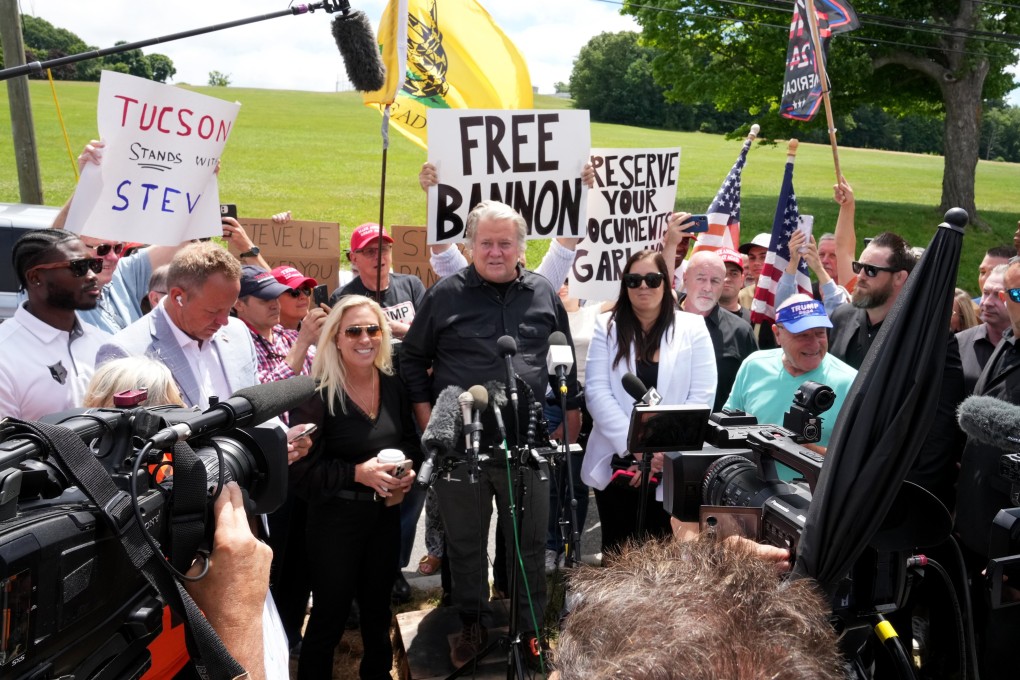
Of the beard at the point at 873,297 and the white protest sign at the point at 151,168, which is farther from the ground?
the white protest sign at the point at 151,168

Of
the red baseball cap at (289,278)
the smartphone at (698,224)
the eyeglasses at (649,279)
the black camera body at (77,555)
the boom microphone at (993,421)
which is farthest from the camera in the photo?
the smartphone at (698,224)

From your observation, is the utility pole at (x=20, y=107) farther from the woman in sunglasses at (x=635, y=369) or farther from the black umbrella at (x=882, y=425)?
the black umbrella at (x=882, y=425)

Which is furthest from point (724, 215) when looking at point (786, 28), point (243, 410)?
point (786, 28)

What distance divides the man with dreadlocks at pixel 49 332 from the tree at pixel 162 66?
92.7 metres

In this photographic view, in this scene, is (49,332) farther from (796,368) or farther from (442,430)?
(796,368)

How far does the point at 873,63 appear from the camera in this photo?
73.3 feet

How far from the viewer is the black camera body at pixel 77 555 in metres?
1.30

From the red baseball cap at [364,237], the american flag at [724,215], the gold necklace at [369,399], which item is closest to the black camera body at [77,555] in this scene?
the gold necklace at [369,399]

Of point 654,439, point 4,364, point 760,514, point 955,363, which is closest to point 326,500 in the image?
point 4,364

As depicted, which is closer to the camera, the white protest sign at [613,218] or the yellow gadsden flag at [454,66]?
the white protest sign at [613,218]

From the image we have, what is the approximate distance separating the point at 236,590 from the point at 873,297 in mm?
4060

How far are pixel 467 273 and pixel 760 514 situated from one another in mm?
2438

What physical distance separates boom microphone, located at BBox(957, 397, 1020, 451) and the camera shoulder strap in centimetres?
226

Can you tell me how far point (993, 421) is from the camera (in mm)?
2600
